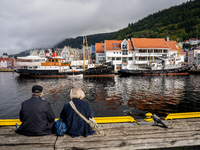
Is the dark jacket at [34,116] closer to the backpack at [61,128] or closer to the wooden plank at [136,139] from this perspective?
the backpack at [61,128]

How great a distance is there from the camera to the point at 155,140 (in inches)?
129

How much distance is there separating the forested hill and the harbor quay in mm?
112963

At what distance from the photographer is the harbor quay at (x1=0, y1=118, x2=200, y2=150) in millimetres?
2984

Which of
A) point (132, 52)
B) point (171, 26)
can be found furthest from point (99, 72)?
point (171, 26)

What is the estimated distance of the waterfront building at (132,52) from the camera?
177ft

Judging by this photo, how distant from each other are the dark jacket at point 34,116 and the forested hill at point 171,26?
376ft

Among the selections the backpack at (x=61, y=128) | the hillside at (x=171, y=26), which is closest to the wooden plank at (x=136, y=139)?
the backpack at (x=61, y=128)

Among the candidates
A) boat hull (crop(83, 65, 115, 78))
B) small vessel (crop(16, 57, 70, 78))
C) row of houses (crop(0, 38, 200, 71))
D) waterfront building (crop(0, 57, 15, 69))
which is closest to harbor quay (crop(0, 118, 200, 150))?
boat hull (crop(83, 65, 115, 78))

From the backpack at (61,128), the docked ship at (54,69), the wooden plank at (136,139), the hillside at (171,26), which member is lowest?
the wooden plank at (136,139)

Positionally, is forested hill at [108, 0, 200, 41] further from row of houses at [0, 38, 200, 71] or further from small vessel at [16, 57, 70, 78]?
small vessel at [16, 57, 70, 78]

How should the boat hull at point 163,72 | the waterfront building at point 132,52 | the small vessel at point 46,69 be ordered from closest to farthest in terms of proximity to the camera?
the small vessel at point 46,69 → the boat hull at point 163,72 → the waterfront building at point 132,52

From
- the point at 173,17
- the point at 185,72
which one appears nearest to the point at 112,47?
the point at 185,72

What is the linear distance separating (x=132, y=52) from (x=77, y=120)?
55380 mm

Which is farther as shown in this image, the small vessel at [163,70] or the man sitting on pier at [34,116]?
the small vessel at [163,70]
